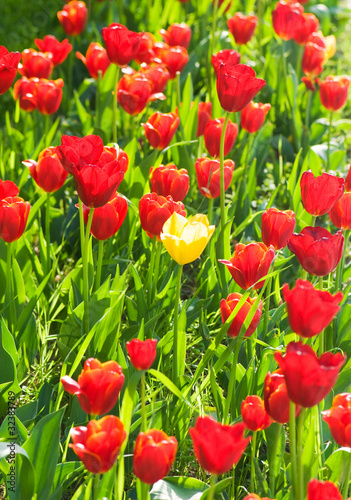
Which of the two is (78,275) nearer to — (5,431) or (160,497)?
(5,431)

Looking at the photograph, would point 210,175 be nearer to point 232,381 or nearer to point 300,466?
point 232,381

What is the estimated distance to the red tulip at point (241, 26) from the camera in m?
3.05

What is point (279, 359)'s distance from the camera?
1133mm

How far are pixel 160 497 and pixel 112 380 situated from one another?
330 millimetres

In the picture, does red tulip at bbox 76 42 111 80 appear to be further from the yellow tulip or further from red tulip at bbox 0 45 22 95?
the yellow tulip

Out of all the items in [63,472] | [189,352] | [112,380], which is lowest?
[189,352]

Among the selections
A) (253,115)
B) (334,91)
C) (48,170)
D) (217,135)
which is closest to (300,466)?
(48,170)

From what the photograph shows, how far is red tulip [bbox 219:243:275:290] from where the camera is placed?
4.88 feet

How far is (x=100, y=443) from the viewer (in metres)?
1.10

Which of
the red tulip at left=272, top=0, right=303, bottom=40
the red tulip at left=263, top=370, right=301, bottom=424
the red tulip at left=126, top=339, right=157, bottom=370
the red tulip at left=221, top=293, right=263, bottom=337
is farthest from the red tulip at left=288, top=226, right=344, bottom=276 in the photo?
the red tulip at left=272, top=0, right=303, bottom=40

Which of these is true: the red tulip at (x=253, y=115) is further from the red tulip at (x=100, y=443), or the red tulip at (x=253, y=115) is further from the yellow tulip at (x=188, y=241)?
the red tulip at (x=100, y=443)

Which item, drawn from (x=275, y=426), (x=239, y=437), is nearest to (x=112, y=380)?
(x=239, y=437)

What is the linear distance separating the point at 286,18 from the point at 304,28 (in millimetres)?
100

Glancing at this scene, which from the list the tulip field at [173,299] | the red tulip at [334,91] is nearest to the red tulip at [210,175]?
the tulip field at [173,299]
